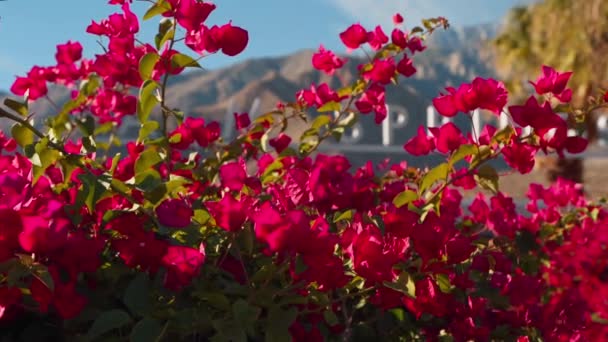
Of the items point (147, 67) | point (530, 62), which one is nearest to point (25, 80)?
point (147, 67)

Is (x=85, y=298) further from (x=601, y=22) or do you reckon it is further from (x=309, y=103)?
(x=601, y=22)

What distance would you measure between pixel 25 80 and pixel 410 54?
112 cm

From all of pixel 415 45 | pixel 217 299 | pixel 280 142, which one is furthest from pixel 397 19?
pixel 217 299

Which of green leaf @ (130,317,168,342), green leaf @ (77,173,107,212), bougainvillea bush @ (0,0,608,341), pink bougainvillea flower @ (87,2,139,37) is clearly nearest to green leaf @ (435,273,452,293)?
bougainvillea bush @ (0,0,608,341)

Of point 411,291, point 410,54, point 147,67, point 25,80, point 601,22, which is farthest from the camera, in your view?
point 601,22

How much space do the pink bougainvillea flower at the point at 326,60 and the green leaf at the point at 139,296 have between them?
1116 millimetres

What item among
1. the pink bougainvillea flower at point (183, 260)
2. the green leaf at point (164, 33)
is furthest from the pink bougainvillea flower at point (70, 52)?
the pink bougainvillea flower at point (183, 260)

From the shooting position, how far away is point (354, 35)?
2037 mm

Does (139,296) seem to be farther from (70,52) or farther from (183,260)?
(70,52)

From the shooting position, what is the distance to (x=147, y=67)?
145 cm

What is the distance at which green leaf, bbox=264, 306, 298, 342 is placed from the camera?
1.12 metres

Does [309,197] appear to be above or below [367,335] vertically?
above

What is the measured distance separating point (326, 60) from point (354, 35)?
128mm

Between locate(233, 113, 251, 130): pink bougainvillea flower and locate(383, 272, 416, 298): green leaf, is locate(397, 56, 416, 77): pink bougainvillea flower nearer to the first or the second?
locate(233, 113, 251, 130): pink bougainvillea flower
